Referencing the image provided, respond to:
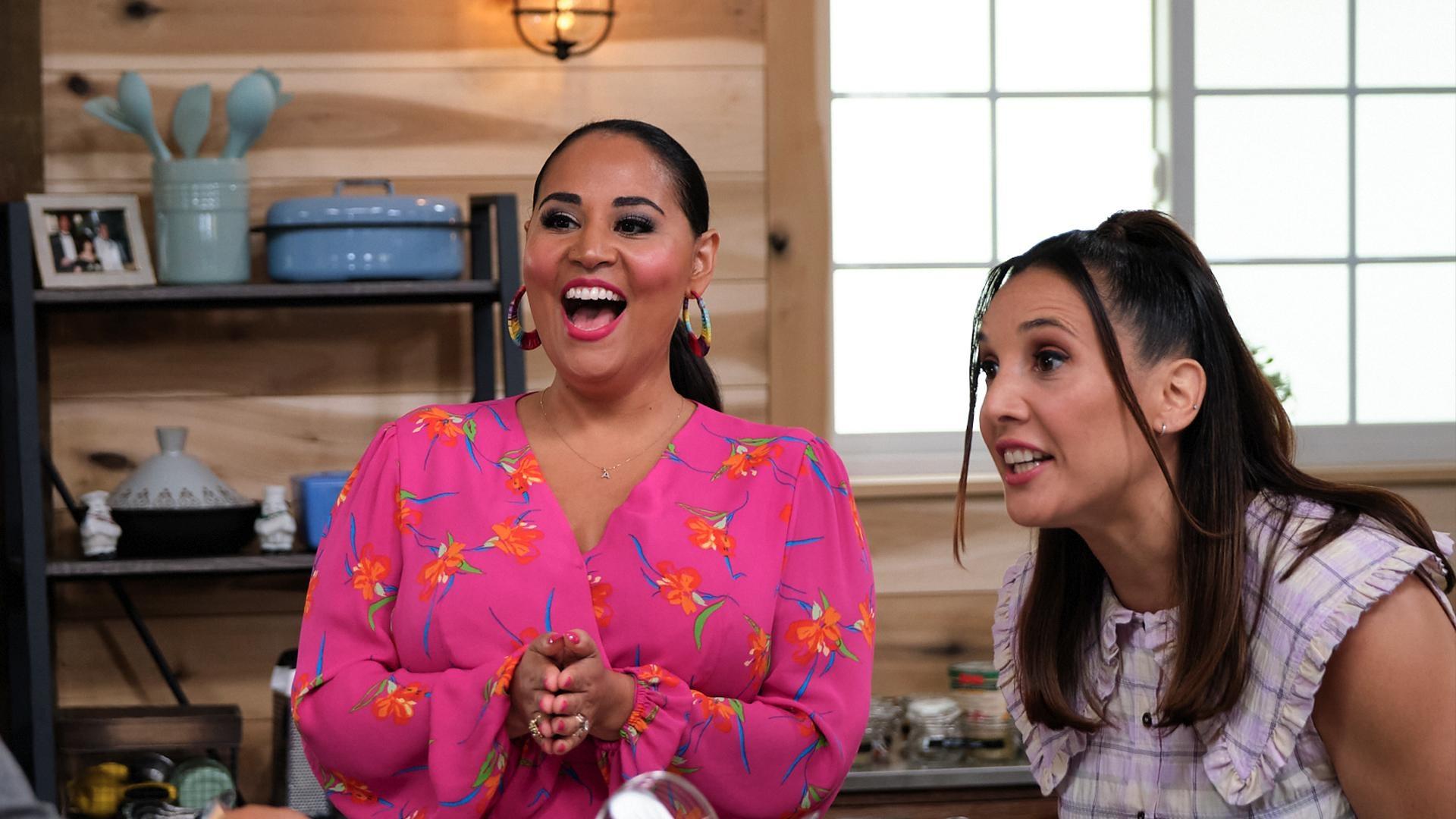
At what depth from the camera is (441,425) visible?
1578 millimetres

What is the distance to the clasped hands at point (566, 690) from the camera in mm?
1303

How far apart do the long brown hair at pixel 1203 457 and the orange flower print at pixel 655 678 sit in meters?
0.35

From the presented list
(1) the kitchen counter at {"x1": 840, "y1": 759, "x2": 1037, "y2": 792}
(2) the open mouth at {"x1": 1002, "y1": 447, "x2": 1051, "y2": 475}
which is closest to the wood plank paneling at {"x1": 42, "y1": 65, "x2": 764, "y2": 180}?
(1) the kitchen counter at {"x1": 840, "y1": 759, "x2": 1037, "y2": 792}

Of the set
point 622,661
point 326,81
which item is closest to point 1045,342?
point 622,661

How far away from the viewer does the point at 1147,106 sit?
9.94 feet

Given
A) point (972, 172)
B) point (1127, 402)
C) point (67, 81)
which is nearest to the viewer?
point (1127, 402)

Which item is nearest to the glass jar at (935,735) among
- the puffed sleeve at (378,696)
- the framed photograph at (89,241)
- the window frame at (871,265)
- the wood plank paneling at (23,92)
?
the window frame at (871,265)

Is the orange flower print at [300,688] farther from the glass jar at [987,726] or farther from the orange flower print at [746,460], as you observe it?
the glass jar at [987,726]

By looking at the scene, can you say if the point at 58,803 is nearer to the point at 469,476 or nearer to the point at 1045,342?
the point at 469,476

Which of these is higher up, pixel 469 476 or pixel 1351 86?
pixel 1351 86

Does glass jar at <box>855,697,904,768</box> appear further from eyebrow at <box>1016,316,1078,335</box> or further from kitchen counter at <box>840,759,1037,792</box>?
eyebrow at <box>1016,316,1078,335</box>

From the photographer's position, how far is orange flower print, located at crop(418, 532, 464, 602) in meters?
1.44

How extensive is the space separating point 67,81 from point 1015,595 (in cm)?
204

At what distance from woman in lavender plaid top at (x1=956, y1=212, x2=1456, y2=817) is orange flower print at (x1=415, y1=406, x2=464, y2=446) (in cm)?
55
